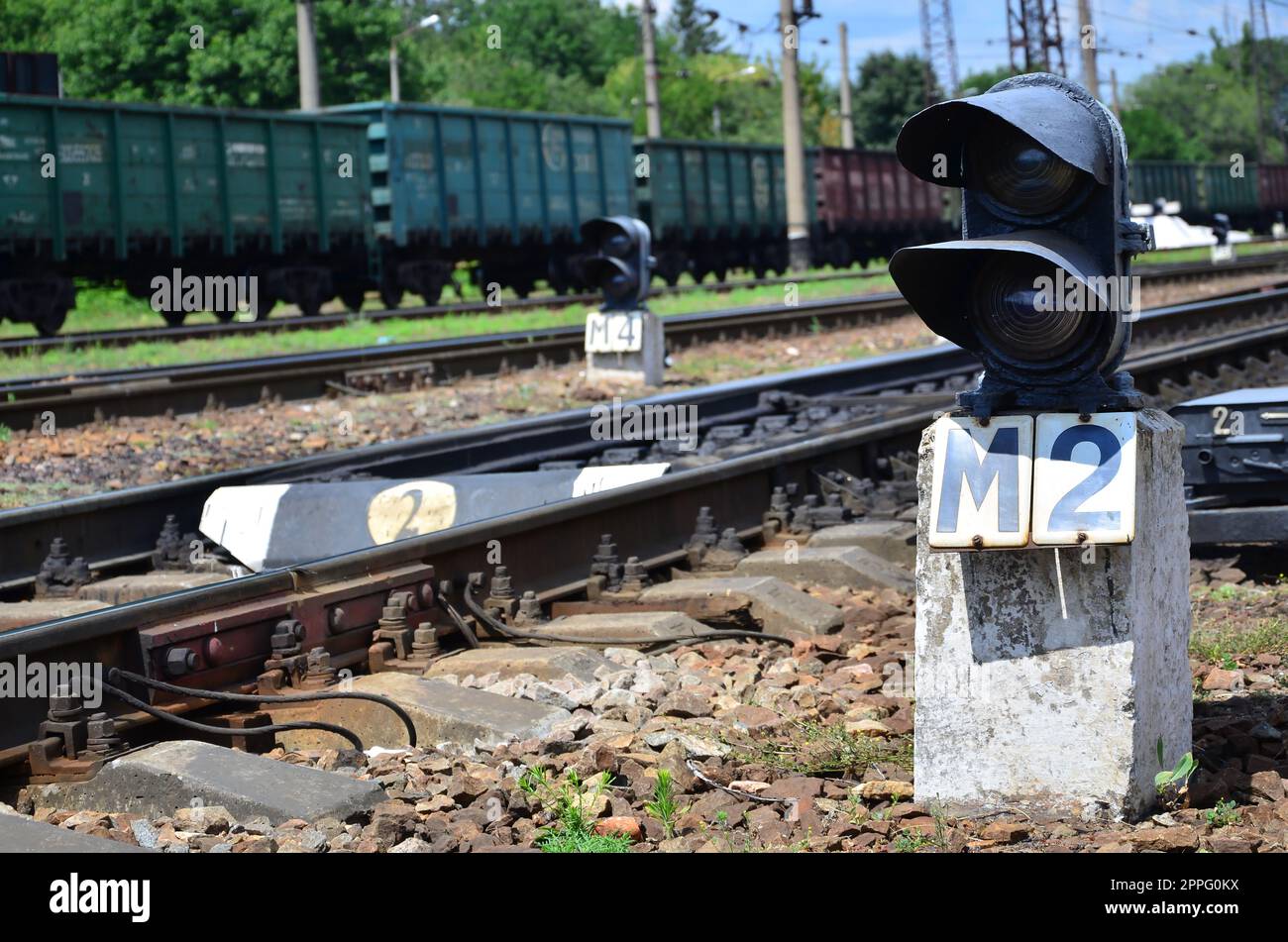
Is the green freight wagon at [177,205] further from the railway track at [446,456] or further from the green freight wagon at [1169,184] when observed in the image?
the green freight wagon at [1169,184]

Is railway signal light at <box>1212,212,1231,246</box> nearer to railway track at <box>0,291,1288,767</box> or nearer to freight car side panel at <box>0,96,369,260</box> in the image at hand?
freight car side panel at <box>0,96,369,260</box>

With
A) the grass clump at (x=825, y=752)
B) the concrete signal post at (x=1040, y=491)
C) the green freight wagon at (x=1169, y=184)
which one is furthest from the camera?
the green freight wagon at (x=1169, y=184)

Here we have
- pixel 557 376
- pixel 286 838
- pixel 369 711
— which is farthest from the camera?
pixel 557 376

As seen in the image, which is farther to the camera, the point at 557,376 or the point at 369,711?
the point at 557,376

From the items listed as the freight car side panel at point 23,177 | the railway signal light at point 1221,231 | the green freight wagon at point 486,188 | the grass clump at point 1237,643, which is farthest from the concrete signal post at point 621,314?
the railway signal light at point 1221,231

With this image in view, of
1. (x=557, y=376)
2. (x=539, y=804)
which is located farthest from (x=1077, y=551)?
(x=557, y=376)

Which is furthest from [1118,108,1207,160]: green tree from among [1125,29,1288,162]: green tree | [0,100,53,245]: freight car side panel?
[0,100,53,245]: freight car side panel

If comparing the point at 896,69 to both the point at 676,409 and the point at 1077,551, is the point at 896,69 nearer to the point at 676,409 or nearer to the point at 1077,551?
the point at 676,409

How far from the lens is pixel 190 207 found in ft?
82.1

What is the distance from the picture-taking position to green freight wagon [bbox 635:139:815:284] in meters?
37.5

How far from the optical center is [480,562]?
18.7 feet

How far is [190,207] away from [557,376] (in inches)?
474

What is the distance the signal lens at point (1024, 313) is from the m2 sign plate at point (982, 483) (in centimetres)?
19

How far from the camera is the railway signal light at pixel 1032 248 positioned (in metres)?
3.47
